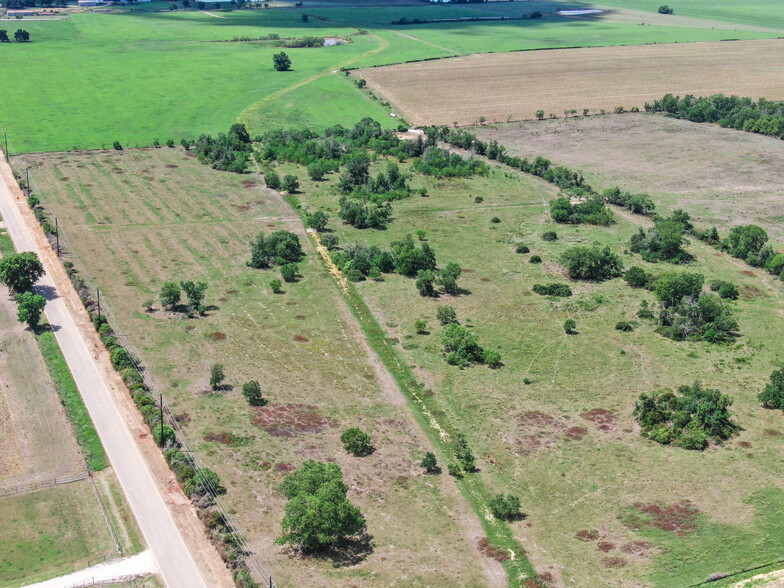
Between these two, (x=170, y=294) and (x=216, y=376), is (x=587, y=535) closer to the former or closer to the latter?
(x=216, y=376)

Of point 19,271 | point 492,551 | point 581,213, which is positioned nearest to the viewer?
point 492,551

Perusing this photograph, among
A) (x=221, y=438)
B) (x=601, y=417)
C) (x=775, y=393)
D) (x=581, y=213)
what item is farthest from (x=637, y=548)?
(x=581, y=213)

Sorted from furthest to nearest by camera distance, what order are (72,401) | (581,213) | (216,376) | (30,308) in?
1. (581,213)
2. (30,308)
3. (216,376)
4. (72,401)

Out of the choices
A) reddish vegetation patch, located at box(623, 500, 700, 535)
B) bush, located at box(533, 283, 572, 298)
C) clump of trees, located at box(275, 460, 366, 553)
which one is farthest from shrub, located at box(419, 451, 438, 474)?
bush, located at box(533, 283, 572, 298)

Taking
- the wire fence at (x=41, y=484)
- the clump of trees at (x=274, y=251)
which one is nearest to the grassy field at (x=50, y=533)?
the wire fence at (x=41, y=484)

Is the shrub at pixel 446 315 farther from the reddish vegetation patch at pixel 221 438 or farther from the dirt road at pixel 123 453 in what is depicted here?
the dirt road at pixel 123 453

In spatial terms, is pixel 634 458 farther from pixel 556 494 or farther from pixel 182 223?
pixel 182 223
